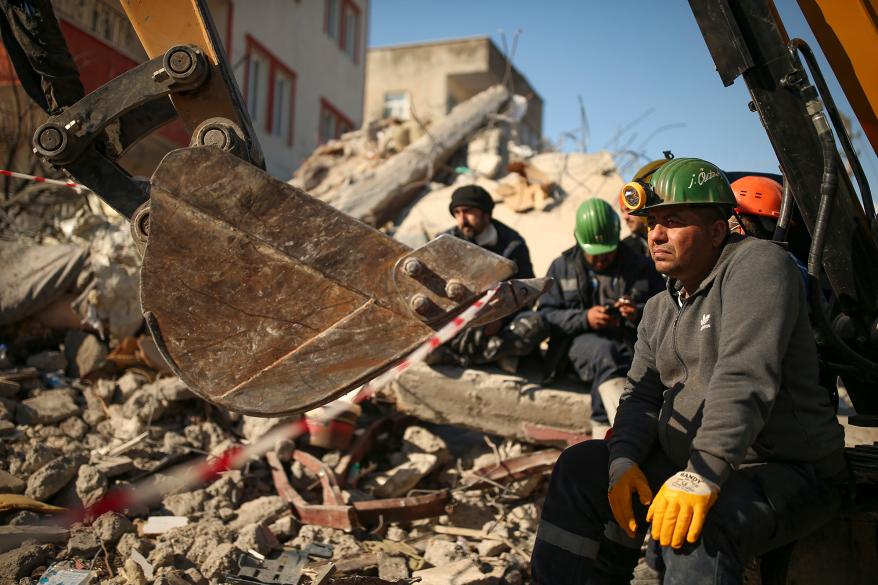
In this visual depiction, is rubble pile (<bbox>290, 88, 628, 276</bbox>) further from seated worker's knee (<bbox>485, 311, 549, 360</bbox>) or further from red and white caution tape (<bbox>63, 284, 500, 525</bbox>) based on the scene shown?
red and white caution tape (<bbox>63, 284, 500, 525</bbox>)

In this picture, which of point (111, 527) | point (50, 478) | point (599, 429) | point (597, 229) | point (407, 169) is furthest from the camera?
point (407, 169)

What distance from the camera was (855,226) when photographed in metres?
2.55

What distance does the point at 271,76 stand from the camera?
14844 millimetres

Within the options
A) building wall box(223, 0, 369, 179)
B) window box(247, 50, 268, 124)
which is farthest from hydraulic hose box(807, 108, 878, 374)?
window box(247, 50, 268, 124)

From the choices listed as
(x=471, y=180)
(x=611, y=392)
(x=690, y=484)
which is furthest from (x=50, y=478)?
(x=471, y=180)

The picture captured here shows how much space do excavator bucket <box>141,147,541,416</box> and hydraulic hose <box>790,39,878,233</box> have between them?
5.09 ft

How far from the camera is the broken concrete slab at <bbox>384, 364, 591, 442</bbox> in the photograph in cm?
447

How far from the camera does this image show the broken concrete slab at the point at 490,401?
4473 millimetres

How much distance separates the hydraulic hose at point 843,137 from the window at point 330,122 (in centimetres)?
1550

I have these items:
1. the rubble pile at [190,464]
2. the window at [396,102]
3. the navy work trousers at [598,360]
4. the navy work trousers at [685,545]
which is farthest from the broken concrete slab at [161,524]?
the window at [396,102]

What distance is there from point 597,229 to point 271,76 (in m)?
12.2

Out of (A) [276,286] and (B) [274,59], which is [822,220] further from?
(B) [274,59]

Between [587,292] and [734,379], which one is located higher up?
[587,292]

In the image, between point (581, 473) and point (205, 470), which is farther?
point (205, 470)
